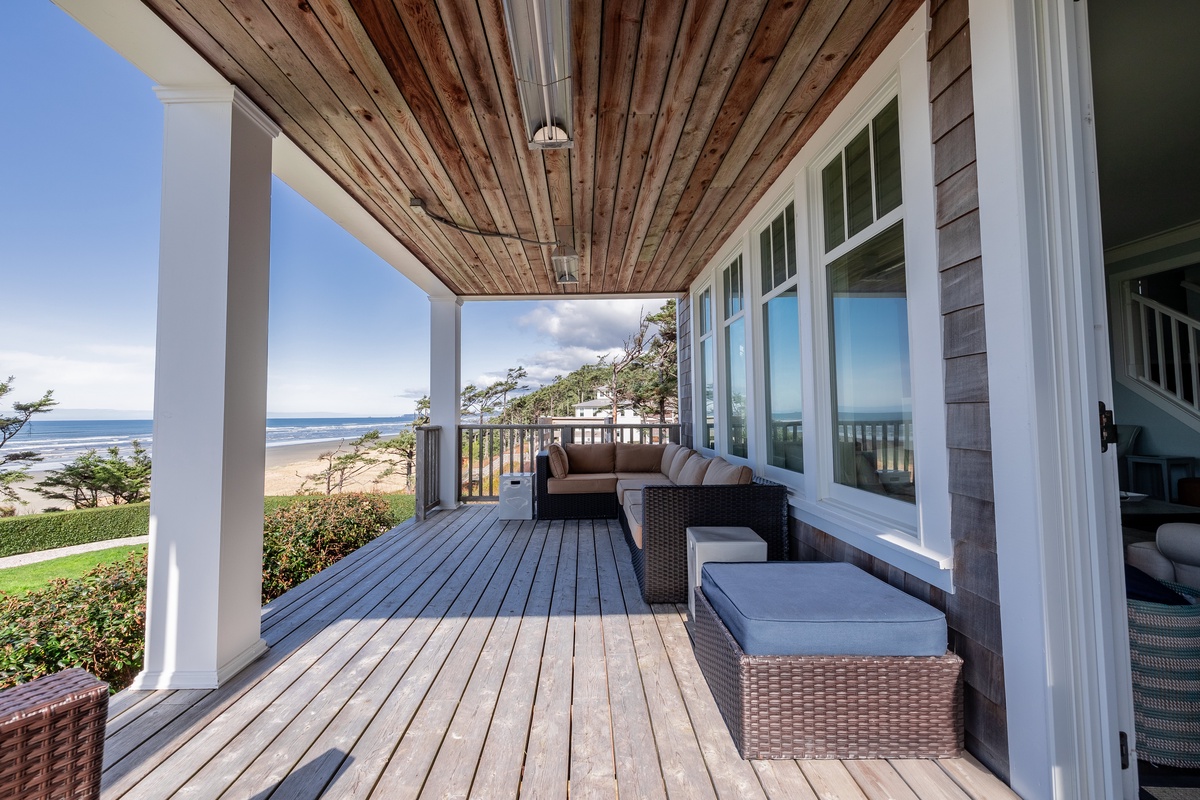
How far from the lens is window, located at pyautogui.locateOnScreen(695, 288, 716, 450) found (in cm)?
504

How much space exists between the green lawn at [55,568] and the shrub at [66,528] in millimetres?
504

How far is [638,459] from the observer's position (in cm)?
576

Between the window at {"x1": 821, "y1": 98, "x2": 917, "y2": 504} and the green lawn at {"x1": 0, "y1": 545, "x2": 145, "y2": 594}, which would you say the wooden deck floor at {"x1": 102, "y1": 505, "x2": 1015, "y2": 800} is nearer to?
the window at {"x1": 821, "y1": 98, "x2": 917, "y2": 504}

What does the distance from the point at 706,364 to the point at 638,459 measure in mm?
1318

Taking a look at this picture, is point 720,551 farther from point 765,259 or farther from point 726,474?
point 765,259

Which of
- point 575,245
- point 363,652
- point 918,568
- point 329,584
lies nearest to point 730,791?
point 918,568

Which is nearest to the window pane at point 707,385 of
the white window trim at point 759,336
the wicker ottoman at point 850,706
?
the white window trim at point 759,336

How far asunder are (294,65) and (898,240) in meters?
2.51

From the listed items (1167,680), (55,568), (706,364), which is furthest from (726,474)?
(55,568)

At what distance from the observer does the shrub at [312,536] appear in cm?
369

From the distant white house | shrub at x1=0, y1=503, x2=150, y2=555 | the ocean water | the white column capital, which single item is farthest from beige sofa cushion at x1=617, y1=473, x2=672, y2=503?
the ocean water

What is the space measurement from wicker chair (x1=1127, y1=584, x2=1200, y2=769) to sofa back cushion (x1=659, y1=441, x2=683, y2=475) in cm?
369

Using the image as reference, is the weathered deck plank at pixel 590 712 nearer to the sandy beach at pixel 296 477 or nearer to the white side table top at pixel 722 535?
the white side table top at pixel 722 535

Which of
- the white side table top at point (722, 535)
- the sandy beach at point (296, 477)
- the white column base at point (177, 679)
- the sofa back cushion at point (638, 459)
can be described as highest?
the sofa back cushion at point (638, 459)
